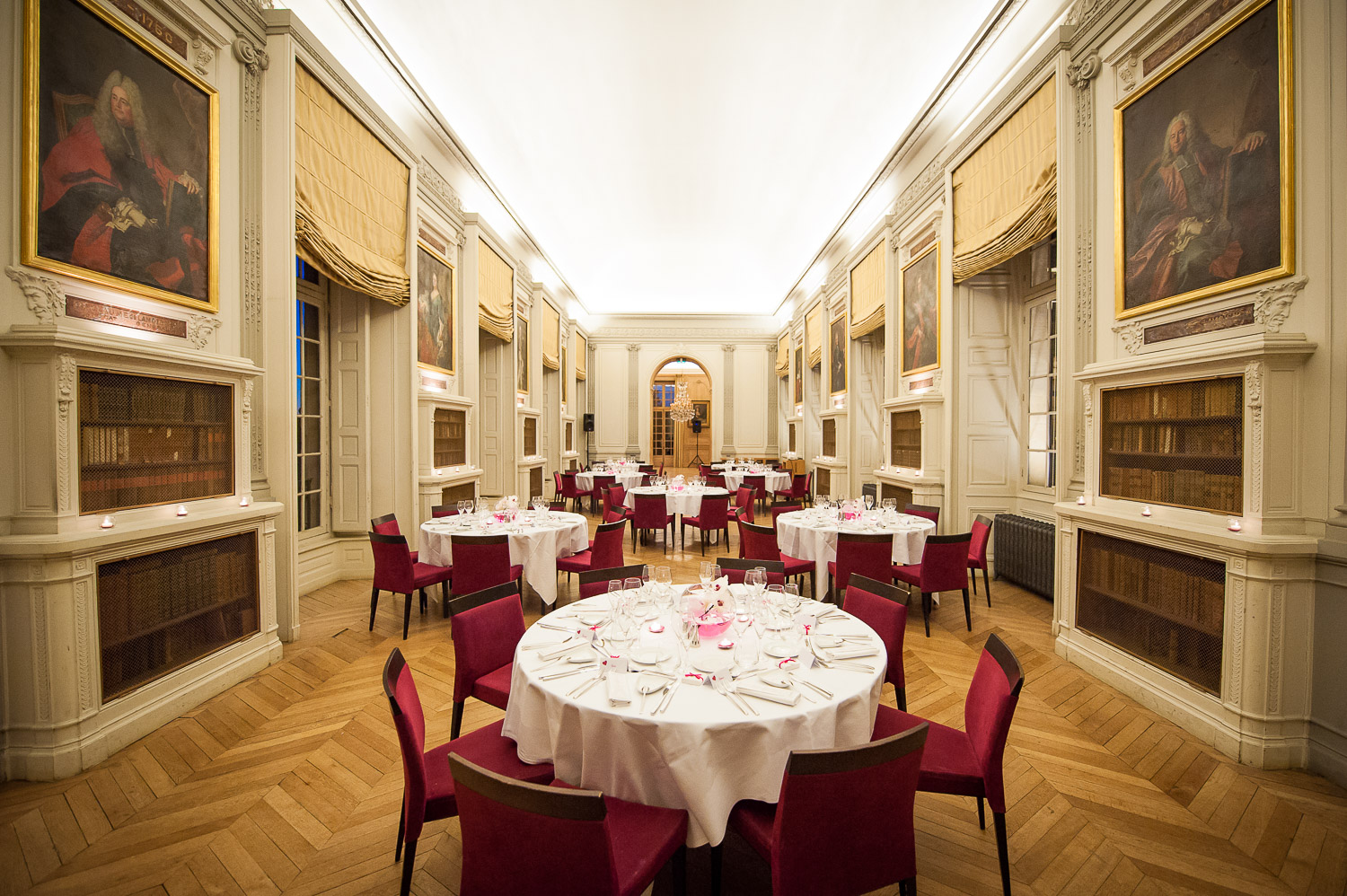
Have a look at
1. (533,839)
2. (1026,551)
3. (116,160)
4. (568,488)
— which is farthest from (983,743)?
(568,488)

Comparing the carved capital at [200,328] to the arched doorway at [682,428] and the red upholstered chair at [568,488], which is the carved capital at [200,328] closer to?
the red upholstered chair at [568,488]

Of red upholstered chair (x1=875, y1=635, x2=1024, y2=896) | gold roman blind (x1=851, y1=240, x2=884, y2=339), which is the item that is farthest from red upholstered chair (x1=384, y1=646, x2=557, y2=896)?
gold roman blind (x1=851, y1=240, x2=884, y2=339)

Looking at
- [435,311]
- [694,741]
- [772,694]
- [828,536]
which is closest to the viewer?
[694,741]

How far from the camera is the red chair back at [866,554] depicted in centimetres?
388

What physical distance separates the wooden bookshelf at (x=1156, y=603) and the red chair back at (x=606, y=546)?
3.34 m

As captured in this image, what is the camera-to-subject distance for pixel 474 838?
125cm

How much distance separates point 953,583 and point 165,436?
533 cm

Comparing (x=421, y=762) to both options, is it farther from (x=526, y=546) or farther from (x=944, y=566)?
(x=944, y=566)

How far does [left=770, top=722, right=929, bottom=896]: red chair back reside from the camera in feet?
4.16

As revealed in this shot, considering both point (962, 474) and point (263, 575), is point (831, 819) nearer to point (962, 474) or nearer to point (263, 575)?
point (263, 575)

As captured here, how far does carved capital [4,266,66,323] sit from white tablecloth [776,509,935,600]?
4.63m

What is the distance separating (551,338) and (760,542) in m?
8.31

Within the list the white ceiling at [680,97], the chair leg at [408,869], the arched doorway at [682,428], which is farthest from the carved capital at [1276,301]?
the arched doorway at [682,428]

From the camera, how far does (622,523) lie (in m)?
4.42
